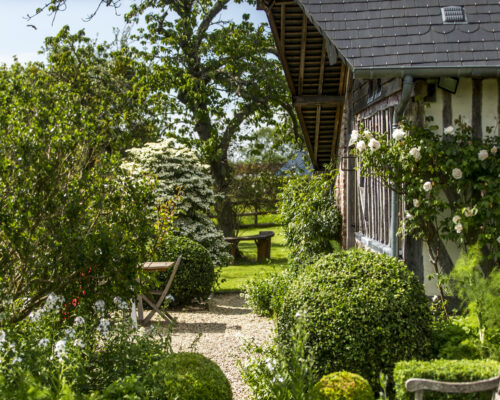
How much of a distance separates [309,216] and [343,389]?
559cm

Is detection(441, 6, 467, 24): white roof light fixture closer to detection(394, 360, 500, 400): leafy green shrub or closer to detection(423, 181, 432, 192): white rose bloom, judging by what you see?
detection(423, 181, 432, 192): white rose bloom

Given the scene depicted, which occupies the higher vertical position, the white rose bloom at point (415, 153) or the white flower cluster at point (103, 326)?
the white rose bloom at point (415, 153)

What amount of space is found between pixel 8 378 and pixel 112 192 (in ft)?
5.92

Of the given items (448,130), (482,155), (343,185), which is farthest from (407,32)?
(343,185)

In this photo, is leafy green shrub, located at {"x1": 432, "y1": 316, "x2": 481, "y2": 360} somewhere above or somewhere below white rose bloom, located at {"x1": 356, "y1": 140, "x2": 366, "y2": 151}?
below

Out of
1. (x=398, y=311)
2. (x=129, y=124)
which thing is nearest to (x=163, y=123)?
→ (x=129, y=124)

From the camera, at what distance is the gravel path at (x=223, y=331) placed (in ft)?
19.4

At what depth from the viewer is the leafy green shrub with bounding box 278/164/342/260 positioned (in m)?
8.98

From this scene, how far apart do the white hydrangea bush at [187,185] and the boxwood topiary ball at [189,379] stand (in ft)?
25.2

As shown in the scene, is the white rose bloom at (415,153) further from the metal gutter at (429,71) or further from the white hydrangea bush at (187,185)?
the white hydrangea bush at (187,185)

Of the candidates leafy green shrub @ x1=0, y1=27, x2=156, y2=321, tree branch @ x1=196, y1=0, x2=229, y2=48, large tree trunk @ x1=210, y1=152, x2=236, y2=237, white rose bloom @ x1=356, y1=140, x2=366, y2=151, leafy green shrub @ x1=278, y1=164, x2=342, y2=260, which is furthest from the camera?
large tree trunk @ x1=210, y1=152, x2=236, y2=237

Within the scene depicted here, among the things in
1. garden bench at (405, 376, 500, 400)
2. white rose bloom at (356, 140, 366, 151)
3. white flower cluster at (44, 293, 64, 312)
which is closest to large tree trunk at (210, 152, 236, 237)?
white rose bloom at (356, 140, 366, 151)

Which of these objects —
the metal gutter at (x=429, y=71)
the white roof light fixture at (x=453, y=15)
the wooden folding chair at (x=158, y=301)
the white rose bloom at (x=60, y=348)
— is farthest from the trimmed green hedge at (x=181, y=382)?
the white roof light fixture at (x=453, y=15)

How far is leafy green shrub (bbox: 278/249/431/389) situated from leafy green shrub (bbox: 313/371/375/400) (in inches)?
17.5
